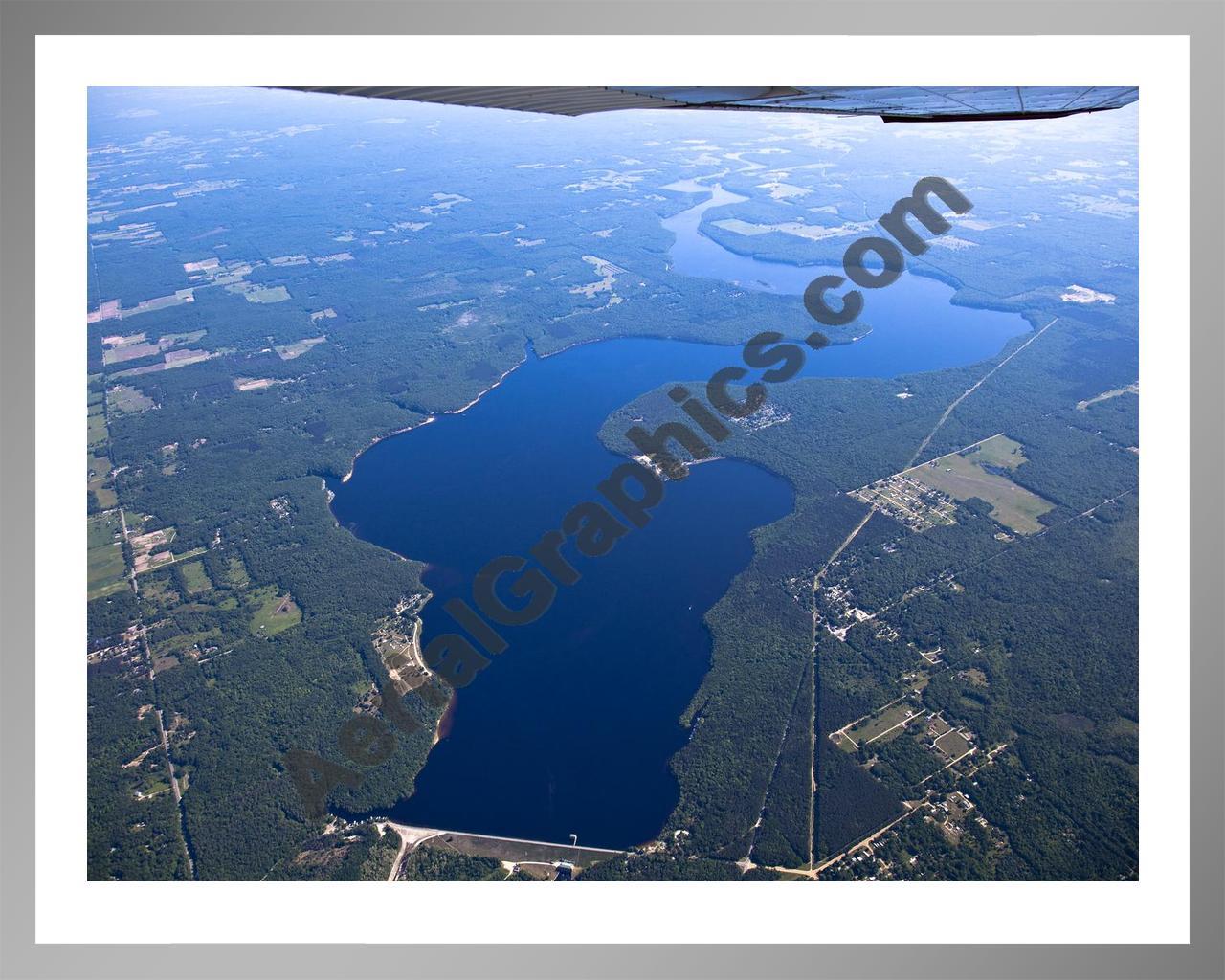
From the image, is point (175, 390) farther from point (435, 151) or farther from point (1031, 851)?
point (435, 151)

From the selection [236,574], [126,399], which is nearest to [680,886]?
[236,574]

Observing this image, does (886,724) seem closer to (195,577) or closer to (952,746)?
(952,746)

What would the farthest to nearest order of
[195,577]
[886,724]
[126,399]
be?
1. [126,399]
2. [195,577]
3. [886,724]

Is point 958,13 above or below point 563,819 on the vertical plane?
above

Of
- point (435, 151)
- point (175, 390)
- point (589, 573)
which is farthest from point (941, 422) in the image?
point (435, 151)

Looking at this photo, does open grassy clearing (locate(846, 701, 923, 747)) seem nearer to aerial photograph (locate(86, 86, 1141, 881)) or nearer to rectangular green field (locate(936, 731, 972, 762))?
aerial photograph (locate(86, 86, 1141, 881))

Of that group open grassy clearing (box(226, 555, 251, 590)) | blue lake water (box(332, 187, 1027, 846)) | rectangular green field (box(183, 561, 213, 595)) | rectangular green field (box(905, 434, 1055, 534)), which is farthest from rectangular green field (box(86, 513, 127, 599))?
rectangular green field (box(905, 434, 1055, 534))

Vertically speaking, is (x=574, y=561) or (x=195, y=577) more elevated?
(x=574, y=561)
